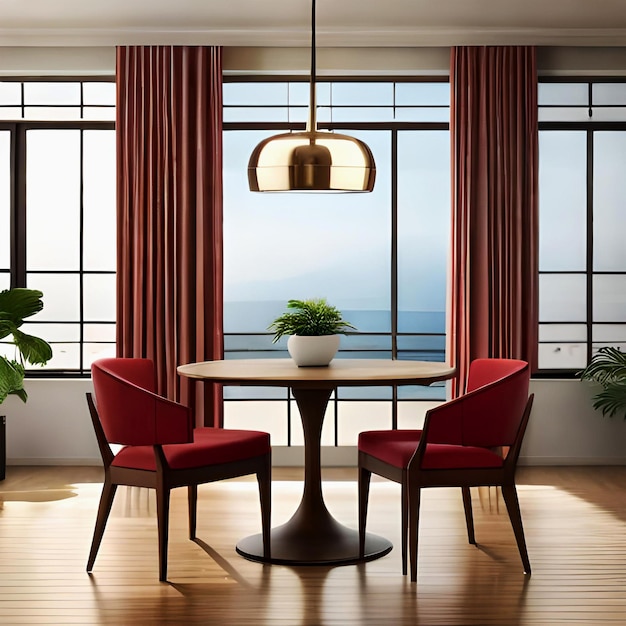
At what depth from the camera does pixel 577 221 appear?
637 cm

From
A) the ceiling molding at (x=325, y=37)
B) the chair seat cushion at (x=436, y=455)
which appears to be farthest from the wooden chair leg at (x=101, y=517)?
the ceiling molding at (x=325, y=37)

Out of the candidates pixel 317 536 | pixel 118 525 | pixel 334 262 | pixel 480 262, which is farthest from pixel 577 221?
pixel 334 262

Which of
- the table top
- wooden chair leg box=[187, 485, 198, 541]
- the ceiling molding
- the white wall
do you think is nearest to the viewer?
the table top

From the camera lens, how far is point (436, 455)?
12.0 feet

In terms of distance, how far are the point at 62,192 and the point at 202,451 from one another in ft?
11.5

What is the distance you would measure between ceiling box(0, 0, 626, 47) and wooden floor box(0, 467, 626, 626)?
A: 2971 millimetres

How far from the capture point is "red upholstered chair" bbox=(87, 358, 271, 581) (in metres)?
3.57

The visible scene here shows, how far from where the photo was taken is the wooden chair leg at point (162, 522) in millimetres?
3531

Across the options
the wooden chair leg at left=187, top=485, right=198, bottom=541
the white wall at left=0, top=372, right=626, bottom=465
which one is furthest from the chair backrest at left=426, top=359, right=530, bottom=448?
the white wall at left=0, top=372, right=626, bottom=465

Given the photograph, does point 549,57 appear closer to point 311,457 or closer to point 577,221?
point 577,221

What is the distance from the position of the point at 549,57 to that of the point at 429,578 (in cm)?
393

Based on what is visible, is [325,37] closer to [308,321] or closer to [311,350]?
[308,321]

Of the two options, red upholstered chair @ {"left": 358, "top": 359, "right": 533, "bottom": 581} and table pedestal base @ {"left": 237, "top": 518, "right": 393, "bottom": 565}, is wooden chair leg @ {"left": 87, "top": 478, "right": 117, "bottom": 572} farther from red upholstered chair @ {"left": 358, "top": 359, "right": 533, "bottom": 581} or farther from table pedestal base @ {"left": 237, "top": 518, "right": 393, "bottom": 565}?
red upholstered chair @ {"left": 358, "top": 359, "right": 533, "bottom": 581}

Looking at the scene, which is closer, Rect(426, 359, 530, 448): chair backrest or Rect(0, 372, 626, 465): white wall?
Rect(426, 359, 530, 448): chair backrest
